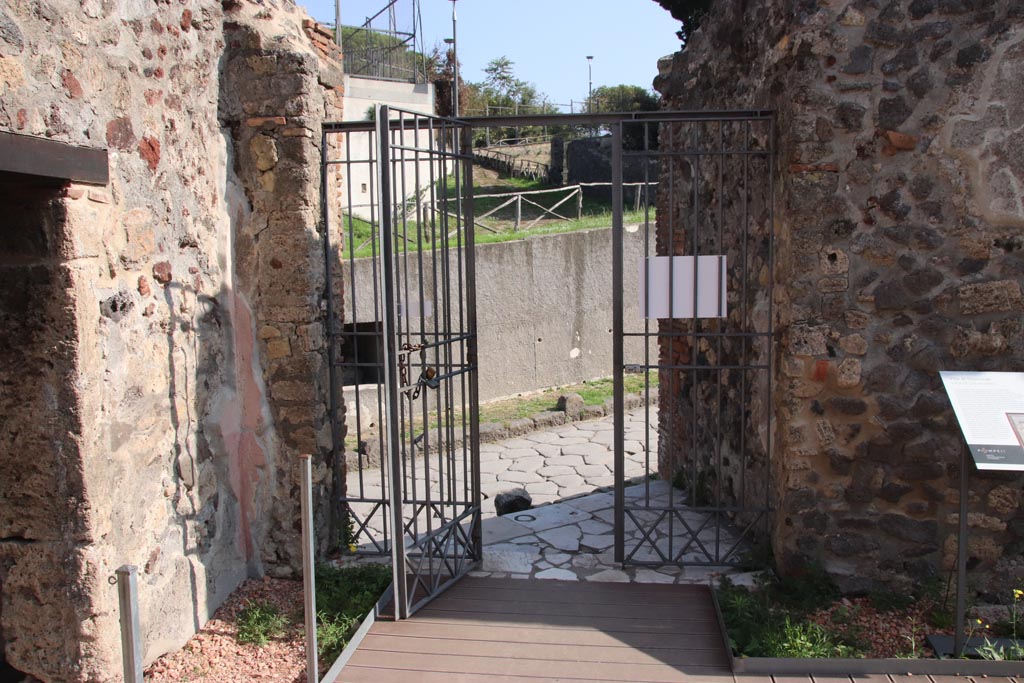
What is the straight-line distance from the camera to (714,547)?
506 centimetres

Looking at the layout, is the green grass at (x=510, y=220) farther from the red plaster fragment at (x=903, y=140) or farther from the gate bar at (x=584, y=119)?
the red plaster fragment at (x=903, y=140)

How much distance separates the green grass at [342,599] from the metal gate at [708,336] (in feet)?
4.93

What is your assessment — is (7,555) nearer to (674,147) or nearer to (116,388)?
(116,388)

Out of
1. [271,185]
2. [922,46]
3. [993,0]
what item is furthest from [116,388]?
[993,0]

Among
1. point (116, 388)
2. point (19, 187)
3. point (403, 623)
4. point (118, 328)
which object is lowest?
point (403, 623)

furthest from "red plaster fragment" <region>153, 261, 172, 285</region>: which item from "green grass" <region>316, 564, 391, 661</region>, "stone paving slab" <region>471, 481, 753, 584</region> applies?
"stone paving slab" <region>471, 481, 753, 584</region>

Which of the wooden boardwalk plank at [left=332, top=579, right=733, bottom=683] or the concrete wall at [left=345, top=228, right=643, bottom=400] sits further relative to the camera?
the concrete wall at [left=345, top=228, right=643, bottom=400]

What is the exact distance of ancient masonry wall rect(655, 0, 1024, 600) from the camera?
401 cm

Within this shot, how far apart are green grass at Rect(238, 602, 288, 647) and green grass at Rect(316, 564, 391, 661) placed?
0.68ft

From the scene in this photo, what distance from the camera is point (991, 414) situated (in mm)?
3564

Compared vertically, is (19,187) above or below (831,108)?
below

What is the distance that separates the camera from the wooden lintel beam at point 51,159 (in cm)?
271

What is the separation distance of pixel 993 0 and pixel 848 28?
0.68m

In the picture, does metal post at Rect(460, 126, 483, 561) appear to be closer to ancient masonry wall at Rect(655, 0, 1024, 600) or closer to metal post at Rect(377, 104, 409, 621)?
metal post at Rect(377, 104, 409, 621)
